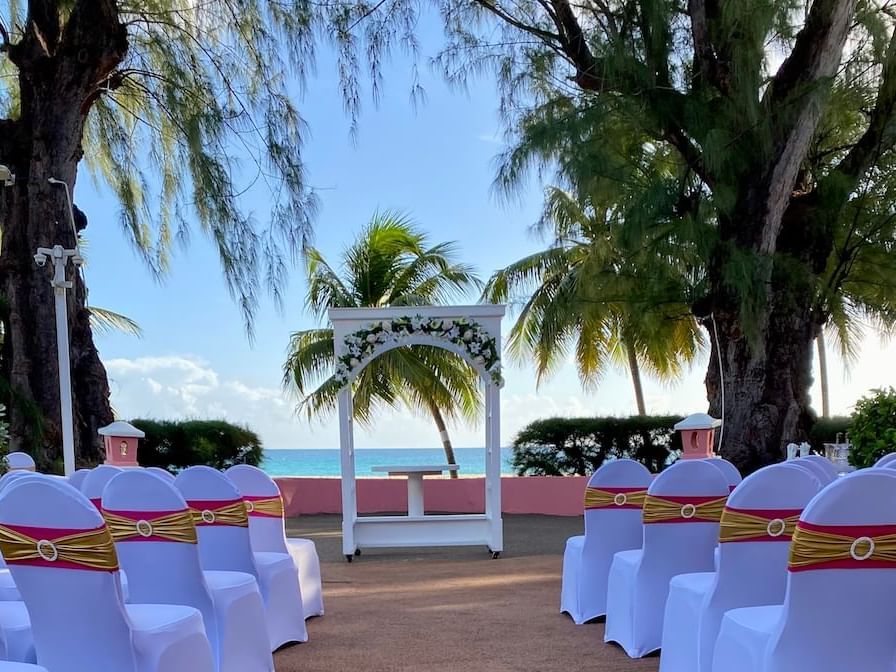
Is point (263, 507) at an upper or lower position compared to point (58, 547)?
lower

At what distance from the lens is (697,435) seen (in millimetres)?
5094

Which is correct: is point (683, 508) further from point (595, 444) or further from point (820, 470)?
point (595, 444)

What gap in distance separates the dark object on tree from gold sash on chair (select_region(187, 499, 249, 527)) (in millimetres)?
3368

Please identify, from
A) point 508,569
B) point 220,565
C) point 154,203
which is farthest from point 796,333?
point 154,203

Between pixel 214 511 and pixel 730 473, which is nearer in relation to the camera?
pixel 214 511

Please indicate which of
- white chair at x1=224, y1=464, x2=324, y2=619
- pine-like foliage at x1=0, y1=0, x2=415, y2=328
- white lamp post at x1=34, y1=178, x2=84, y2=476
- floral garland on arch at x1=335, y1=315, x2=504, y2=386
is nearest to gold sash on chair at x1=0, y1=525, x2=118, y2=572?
white chair at x1=224, y1=464, x2=324, y2=619

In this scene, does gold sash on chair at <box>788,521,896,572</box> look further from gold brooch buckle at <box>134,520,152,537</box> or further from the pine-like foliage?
the pine-like foliage

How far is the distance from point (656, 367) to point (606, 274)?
638 cm

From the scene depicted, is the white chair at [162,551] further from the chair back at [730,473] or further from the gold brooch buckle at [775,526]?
the chair back at [730,473]

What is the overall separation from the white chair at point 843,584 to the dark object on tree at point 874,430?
2.69 meters

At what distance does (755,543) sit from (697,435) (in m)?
2.20

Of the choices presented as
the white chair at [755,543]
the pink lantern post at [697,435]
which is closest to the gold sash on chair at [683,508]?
the white chair at [755,543]

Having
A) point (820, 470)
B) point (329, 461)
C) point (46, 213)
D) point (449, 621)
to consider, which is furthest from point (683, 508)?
point (329, 461)

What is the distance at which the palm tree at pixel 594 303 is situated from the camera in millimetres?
7652
